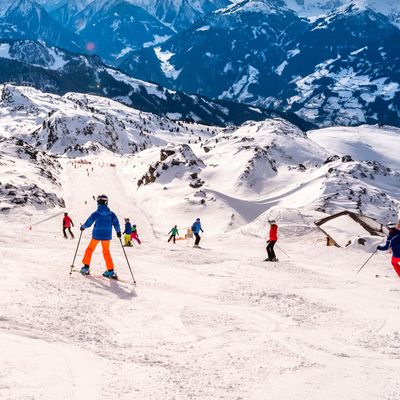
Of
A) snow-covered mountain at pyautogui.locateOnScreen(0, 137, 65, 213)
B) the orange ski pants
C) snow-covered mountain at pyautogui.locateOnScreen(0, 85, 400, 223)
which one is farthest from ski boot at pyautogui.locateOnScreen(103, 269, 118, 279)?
snow-covered mountain at pyautogui.locateOnScreen(0, 137, 65, 213)

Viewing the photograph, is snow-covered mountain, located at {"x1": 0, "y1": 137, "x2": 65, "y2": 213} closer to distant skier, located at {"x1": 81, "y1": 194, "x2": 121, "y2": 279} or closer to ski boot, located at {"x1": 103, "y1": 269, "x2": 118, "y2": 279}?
distant skier, located at {"x1": 81, "y1": 194, "x2": 121, "y2": 279}

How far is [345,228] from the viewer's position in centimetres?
2886

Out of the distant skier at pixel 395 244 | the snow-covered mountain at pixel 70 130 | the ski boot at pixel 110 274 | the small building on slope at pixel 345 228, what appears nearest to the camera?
the ski boot at pixel 110 274

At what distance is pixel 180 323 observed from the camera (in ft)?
29.6

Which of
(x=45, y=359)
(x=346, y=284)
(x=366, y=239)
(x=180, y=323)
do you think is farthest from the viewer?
(x=366, y=239)

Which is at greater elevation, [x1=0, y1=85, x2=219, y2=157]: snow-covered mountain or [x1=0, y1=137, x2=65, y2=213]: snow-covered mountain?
[x1=0, y1=85, x2=219, y2=157]: snow-covered mountain

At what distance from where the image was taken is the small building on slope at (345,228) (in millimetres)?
26847

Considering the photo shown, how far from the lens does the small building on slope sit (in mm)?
26847

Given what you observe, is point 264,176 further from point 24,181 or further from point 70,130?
point 70,130

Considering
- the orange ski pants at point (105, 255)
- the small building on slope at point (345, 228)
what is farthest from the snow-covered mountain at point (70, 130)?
the orange ski pants at point (105, 255)

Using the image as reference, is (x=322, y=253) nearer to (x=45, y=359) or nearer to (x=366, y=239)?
(x=366, y=239)

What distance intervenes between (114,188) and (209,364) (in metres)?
57.1

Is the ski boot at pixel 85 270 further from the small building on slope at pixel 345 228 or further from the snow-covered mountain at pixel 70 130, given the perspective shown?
the snow-covered mountain at pixel 70 130

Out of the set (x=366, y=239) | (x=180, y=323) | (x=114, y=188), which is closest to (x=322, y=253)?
(x=366, y=239)
